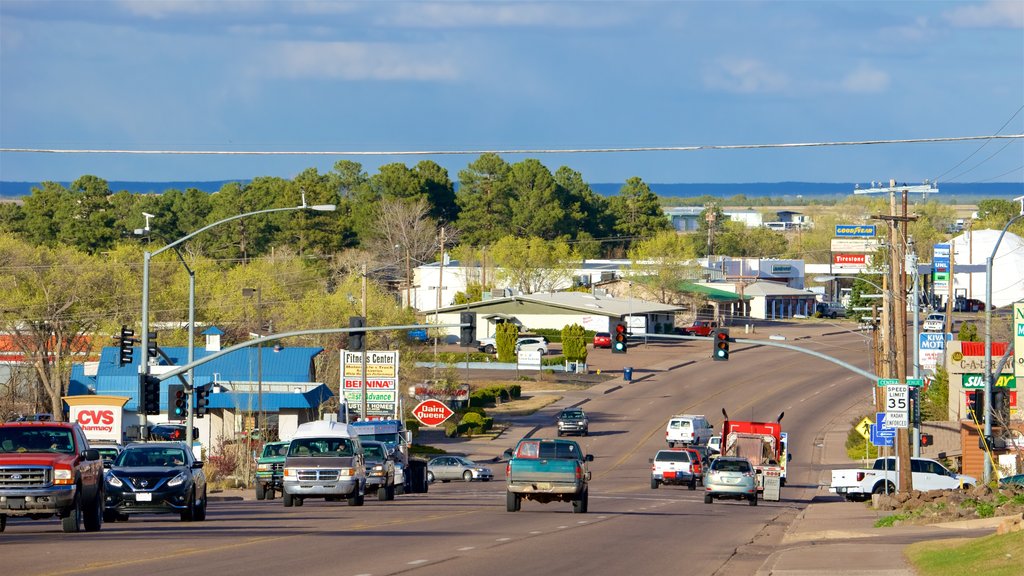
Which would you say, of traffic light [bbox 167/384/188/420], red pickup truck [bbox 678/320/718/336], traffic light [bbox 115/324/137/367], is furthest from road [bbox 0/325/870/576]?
red pickup truck [bbox 678/320/718/336]

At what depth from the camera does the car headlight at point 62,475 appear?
75.0ft

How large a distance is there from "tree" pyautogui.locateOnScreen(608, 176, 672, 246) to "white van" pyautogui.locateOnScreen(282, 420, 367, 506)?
136 m

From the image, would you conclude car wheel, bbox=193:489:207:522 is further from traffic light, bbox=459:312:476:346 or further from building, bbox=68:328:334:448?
building, bbox=68:328:334:448

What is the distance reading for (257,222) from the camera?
472 ft

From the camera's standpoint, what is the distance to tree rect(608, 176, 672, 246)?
170m

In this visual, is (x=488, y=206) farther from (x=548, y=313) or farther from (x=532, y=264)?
(x=548, y=313)

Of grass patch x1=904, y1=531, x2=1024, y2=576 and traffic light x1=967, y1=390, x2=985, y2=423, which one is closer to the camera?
grass patch x1=904, y1=531, x2=1024, y2=576

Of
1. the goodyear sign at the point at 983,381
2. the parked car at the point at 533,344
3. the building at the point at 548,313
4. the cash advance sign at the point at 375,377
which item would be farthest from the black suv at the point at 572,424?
the building at the point at 548,313

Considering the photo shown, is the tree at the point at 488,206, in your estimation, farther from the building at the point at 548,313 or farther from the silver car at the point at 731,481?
the silver car at the point at 731,481

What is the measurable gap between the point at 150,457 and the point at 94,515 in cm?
405

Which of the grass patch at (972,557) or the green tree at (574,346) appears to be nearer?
the grass patch at (972,557)

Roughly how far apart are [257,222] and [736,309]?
48.6 m

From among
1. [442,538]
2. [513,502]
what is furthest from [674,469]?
[442,538]

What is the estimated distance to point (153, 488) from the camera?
1077 inches
